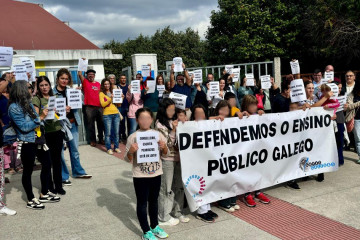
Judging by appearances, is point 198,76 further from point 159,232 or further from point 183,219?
point 159,232

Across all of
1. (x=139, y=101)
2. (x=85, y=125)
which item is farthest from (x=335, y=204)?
(x=85, y=125)

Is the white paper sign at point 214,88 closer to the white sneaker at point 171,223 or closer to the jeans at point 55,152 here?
the jeans at point 55,152

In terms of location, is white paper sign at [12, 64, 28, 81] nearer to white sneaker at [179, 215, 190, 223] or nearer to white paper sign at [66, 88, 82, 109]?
white paper sign at [66, 88, 82, 109]

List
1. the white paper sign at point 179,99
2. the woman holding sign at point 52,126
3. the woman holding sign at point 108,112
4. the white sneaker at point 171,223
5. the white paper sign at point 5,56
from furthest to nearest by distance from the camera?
the woman holding sign at point 108,112 < the white paper sign at point 5,56 < the woman holding sign at point 52,126 < the white paper sign at point 179,99 < the white sneaker at point 171,223

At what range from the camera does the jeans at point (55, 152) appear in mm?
5242

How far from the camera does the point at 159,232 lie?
12.3ft

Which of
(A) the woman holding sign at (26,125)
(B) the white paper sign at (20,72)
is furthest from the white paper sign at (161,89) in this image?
(A) the woman holding sign at (26,125)

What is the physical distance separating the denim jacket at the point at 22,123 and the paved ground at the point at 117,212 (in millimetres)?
1127

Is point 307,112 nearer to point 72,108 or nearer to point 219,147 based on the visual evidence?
point 219,147

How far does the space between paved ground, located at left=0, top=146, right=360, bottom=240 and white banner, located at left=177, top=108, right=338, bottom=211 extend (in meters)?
0.33

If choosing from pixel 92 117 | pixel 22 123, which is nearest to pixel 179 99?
pixel 22 123

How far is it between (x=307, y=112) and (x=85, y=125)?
21.4 feet

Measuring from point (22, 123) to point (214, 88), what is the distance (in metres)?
4.28

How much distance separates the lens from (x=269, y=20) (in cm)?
2780
